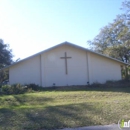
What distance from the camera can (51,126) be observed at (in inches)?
230

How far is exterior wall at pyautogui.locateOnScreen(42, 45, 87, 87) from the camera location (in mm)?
20750

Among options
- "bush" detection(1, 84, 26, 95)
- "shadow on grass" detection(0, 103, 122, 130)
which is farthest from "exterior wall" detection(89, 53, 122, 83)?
"shadow on grass" detection(0, 103, 122, 130)

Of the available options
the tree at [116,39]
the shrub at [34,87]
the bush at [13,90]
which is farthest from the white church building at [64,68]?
the tree at [116,39]

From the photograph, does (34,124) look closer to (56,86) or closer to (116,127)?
Result: (116,127)

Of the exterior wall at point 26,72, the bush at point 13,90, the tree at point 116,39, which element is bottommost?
the bush at point 13,90

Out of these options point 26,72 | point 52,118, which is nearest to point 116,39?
point 26,72

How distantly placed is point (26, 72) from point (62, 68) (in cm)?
377

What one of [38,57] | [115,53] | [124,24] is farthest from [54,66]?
[115,53]

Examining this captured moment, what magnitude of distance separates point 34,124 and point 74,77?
49.7ft

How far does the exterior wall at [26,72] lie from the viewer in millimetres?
20594

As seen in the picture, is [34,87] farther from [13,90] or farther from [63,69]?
[63,69]

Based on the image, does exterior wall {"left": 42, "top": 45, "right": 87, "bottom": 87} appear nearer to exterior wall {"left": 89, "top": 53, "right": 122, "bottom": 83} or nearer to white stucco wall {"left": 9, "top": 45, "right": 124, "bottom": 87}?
white stucco wall {"left": 9, "top": 45, "right": 124, "bottom": 87}

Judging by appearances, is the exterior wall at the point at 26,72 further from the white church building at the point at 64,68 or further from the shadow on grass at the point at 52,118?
the shadow on grass at the point at 52,118

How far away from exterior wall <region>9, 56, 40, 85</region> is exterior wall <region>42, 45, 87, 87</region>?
745mm
